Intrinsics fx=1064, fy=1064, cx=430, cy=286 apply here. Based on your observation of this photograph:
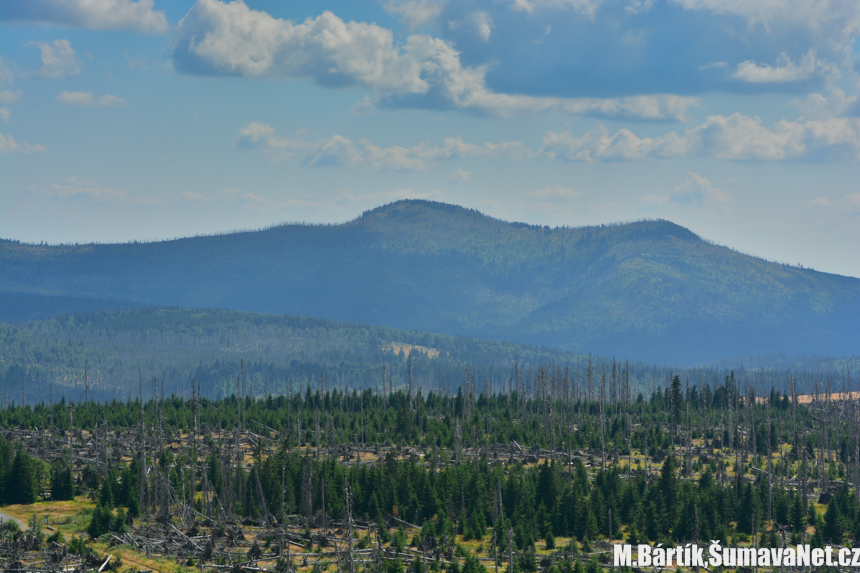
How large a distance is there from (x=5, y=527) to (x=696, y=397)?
130951 mm

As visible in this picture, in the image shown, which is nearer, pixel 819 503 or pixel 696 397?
pixel 819 503

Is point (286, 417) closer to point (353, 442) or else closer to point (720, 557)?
point (353, 442)

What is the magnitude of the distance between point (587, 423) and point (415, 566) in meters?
74.2

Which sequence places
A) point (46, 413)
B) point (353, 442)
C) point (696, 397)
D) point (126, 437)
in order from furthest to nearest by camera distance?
point (696, 397) → point (46, 413) → point (353, 442) → point (126, 437)

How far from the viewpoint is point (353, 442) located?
134 metres

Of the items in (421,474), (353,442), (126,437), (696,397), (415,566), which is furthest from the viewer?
(696,397)

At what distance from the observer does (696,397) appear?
183125 millimetres

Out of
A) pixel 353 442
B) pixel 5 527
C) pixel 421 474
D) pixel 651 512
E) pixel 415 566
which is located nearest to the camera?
pixel 415 566

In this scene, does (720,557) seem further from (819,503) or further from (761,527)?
(819,503)

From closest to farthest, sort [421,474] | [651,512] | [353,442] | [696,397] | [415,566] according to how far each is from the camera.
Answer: [415,566], [651,512], [421,474], [353,442], [696,397]

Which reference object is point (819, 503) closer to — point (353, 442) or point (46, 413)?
point (353, 442)

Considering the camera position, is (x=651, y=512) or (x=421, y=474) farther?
(x=421, y=474)

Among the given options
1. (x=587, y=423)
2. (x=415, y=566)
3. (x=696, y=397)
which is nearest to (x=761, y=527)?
(x=415, y=566)

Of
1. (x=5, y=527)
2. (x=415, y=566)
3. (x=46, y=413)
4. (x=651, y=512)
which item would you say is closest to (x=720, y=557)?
(x=651, y=512)
